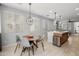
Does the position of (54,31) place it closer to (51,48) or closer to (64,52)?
(51,48)

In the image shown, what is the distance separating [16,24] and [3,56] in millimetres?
873

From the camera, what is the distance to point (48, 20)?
7.87ft

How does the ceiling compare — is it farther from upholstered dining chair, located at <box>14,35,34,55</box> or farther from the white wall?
upholstered dining chair, located at <box>14,35,34,55</box>

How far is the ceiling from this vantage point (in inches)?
87.5

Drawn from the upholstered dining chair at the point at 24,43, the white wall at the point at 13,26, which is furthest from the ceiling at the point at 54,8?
the upholstered dining chair at the point at 24,43

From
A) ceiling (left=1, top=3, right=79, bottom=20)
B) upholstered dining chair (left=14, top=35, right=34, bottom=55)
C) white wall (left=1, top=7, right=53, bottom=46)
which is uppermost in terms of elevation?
ceiling (left=1, top=3, right=79, bottom=20)

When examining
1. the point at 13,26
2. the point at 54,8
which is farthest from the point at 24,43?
the point at 54,8

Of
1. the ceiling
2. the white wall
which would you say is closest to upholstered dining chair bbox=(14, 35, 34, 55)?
the white wall

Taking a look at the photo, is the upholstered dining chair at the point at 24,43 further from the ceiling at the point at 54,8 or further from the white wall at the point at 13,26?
the ceiling at the point at 54,8

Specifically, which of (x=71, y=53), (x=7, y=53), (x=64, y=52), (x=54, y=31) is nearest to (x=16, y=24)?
(x=7, y=53)

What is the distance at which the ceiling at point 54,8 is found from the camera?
2223mm

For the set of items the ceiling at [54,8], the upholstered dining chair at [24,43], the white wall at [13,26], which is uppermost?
the ceiling at [54,8]

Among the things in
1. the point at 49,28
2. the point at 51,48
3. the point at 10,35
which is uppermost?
the point at 49,28

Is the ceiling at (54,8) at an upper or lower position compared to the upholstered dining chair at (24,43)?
upper
